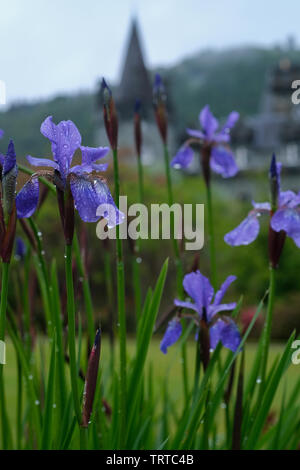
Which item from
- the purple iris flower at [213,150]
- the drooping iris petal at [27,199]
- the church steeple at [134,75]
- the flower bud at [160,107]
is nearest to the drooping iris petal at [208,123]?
the purple iris flower at [213,150]

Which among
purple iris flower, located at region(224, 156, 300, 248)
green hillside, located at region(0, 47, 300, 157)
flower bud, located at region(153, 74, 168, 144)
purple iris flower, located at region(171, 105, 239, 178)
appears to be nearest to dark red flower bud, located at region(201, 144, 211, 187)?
purple iris flower, located at region(171, 105, 239, 178)

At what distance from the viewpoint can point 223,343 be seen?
1.16 meters

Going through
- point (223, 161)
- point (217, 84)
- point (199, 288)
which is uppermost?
point (217, 84)

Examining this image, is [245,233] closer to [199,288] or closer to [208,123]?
[199,288]

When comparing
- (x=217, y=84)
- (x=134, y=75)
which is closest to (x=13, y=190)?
(x=134, y=75)

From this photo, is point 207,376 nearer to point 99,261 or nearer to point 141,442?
point 141,442

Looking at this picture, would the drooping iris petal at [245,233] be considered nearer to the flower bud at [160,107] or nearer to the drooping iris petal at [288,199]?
the drooping iris petal at [288,199]

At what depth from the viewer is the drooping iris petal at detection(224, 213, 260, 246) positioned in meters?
1.20

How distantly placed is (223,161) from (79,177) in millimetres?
852

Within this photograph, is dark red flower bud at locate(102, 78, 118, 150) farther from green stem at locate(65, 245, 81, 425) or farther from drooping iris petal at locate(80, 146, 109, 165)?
green stem at locate(65, 245, 81, 425)

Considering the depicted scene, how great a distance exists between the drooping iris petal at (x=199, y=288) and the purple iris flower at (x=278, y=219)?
0.09 meters

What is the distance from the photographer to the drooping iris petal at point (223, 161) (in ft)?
5.24

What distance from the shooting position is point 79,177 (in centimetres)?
81
